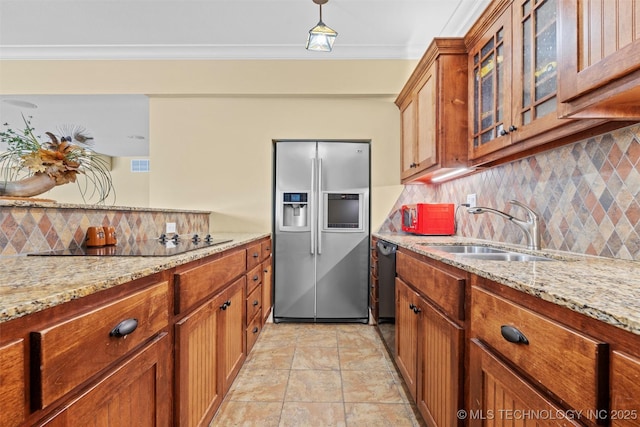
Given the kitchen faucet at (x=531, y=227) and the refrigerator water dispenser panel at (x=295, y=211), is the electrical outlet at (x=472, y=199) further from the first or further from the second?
the refrigerator water dispenser panel at (x=295, y=211)

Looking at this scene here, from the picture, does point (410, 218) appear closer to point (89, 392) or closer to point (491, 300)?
point (491, 300)

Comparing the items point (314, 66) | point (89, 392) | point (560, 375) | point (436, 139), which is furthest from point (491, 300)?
point (314, 66)

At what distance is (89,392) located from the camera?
68 cm

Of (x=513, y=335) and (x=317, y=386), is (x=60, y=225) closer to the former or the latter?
(x=317, y=386)

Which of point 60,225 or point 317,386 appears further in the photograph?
point 317,386

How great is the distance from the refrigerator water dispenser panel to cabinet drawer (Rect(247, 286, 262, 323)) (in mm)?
734

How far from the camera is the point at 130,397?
84cm

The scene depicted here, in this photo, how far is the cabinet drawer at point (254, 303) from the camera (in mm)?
2186

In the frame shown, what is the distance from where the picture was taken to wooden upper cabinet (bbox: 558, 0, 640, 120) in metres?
0.87

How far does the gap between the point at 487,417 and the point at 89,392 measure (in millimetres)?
1069

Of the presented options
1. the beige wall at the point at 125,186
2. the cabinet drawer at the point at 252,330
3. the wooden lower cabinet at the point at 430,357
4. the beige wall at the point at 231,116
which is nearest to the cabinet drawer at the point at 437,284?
the wooden lower cabinet at the point at 430,357

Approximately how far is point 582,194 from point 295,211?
7.19 ft

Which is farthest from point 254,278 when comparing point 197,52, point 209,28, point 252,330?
point 197,52

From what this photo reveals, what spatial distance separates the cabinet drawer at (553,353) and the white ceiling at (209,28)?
2425 millimetres
